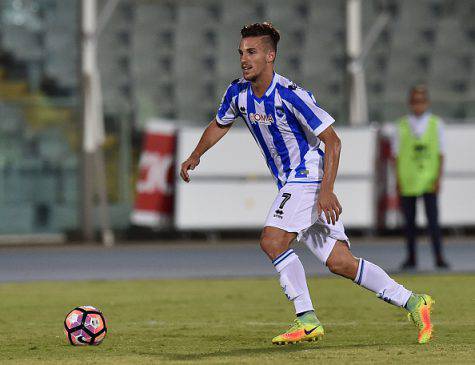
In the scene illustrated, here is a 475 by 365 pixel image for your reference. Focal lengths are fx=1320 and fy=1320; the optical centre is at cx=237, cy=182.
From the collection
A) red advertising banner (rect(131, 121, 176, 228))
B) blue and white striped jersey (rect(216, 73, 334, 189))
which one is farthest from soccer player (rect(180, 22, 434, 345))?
red advertising banner (rect(131, 121, 176, 228))

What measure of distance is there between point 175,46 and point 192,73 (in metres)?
0.72

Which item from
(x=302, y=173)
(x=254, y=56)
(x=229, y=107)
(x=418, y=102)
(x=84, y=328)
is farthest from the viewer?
(x=418, y=102)

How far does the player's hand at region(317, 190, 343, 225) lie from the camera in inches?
310

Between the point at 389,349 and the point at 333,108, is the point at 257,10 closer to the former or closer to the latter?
the point at 333,108

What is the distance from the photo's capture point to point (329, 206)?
791 cm

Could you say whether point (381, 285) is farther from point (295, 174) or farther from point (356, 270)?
point (295, 174)

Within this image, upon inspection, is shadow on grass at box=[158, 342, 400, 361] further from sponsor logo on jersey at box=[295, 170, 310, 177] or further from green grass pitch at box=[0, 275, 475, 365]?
sponsor logo on jersey at box=[295, 170, 310, 177]

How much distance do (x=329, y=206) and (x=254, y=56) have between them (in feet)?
3.44

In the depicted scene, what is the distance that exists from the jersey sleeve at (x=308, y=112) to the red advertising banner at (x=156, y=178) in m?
14.6

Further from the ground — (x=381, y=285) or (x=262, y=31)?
(x=262, y=31)

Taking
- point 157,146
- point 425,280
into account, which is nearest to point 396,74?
point 157,146

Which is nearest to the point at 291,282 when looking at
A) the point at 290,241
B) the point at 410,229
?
the point at 290,241

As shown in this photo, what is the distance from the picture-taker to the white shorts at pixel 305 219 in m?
8.14

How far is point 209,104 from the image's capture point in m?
25.1
